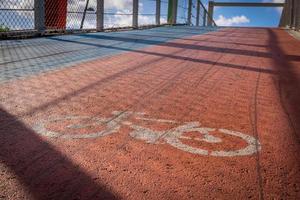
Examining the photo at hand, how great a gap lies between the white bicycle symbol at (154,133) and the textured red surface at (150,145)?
0.07 metres

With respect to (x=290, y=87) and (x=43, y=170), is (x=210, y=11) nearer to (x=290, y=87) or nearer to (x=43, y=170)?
(x=290, y=87)

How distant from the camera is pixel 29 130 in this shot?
3164mm

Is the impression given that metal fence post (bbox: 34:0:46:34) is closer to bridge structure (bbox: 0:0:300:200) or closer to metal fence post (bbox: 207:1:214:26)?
bridge structure (bbox: 0:0:300:200)

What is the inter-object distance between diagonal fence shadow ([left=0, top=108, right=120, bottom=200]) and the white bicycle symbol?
240 mm

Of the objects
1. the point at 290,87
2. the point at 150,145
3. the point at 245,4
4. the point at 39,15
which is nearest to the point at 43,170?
the point at 150,145

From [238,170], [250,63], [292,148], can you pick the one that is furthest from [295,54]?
[238,170]

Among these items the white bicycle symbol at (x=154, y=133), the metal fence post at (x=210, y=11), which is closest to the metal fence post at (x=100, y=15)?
the white bicycle symbol at (x=154, y=133)

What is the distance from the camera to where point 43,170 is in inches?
95.7

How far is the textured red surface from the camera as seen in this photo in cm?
225

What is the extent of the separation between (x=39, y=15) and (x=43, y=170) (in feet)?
33.6

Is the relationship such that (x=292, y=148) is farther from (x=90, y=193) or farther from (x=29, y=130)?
(x=29, y=130)

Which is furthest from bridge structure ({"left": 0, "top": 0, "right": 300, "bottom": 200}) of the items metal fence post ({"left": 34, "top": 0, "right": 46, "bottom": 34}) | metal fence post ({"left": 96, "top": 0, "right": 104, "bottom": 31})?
metal fence post ({"left": 96, "top": 0, "right": 104, "bottom": 31})

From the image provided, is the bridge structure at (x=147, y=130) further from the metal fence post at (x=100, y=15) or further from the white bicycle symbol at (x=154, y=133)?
the metal fence post at (x=100, y=15)

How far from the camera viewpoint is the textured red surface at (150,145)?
2.25m
